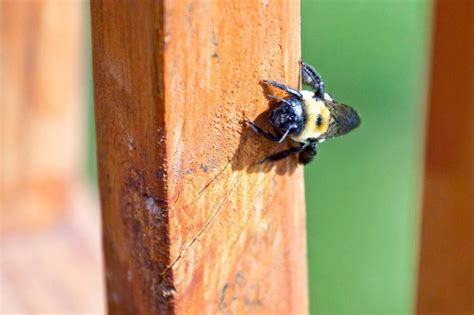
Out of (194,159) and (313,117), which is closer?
(194,159)

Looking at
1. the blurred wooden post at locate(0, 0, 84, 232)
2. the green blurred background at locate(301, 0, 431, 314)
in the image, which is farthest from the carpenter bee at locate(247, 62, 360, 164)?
the green blurred background at locate(301, 0, 431, 314)

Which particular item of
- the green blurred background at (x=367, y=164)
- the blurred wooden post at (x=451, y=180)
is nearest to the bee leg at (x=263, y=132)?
the blurred wooden post at (x=451, y=180)

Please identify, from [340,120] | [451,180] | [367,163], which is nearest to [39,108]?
[340,120]

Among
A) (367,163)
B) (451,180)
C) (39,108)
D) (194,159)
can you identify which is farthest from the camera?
(367,163)

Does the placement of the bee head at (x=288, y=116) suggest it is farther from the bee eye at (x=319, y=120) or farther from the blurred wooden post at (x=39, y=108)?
the blurred wooden post at (x=39, y=108)

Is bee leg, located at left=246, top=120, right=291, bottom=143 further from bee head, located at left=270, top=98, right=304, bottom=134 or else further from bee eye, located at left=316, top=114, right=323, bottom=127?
bee eye, located at left=316, top=114, right=323, bottom=127

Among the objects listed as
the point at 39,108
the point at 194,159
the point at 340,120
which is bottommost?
the point at 194,159

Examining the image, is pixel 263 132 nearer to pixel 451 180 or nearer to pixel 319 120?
pixel 319 120

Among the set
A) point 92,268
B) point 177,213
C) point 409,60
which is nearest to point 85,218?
point 92,268
